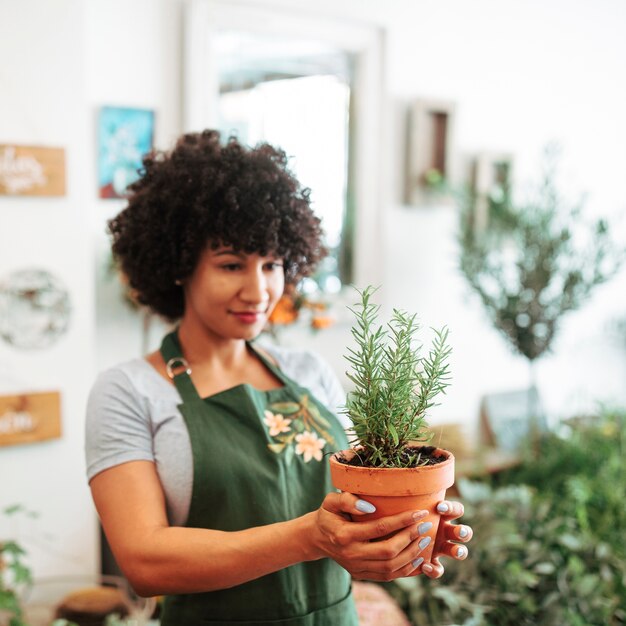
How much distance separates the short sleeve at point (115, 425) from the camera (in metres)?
1.28

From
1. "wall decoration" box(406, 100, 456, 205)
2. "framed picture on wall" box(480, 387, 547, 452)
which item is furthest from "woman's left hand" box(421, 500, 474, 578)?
"framed picture on wall" box(480, 387, 547, 452)

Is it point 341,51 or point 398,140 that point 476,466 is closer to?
point 398,140

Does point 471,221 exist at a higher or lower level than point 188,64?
lower

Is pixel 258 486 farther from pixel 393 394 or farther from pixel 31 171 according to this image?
pixel 31 171

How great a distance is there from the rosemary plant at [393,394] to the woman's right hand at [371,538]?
0.21 feet

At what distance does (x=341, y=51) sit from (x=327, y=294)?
111 cm

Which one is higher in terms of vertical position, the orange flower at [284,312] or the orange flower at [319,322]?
the orange flower at [284,312]

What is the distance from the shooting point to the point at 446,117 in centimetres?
386

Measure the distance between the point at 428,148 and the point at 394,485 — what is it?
3.08m

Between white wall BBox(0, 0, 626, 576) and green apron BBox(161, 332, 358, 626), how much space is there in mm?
1331

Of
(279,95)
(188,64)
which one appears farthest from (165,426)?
(279,95)

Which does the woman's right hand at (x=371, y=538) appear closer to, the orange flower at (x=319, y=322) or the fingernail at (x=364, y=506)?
the fingernail at (x=364, y=506)

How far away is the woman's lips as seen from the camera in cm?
139

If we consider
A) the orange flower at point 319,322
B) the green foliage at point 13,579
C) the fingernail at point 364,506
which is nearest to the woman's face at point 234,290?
the fingernail at point 364,506
